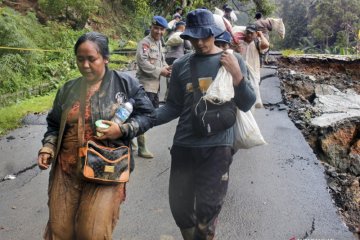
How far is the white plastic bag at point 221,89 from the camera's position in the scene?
3.12 m

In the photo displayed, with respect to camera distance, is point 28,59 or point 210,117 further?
point 28,59

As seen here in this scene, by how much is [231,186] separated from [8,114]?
18.6 feet

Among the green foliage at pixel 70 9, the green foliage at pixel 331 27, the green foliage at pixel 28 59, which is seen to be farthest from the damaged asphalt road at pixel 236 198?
the green foliage at pixel 331 27

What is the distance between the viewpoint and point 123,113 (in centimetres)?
281

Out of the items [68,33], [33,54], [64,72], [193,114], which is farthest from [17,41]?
[193,114]

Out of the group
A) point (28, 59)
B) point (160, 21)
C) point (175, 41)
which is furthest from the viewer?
point (28, 59)

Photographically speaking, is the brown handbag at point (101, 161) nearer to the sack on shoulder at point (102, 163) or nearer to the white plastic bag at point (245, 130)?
the sack on shoulder at point (102, 163)

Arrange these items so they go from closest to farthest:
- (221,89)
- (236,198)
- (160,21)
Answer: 1. (221,89)
2. (236,198)
3. (160,21)

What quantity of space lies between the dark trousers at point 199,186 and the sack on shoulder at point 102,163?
0.73 meters

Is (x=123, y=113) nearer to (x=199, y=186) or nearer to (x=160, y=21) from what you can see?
(x=199, y=186)

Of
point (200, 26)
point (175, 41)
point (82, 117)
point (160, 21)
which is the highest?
point (200, 26)

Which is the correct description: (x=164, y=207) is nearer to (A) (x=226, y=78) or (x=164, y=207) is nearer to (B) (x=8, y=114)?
(A) (x=226, y=78)

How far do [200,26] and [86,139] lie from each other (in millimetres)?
1215

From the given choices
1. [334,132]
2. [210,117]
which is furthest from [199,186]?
[334,132]
